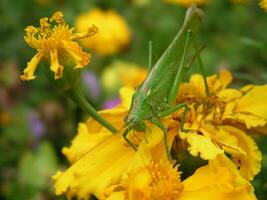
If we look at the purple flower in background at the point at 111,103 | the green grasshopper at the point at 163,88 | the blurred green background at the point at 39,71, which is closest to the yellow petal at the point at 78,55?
the green grasshopper at the point at 163,88

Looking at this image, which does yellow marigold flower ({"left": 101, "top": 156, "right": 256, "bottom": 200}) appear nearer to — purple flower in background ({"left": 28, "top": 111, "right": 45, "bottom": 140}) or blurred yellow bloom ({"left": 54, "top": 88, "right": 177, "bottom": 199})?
blurred yellow bloom ({"left": 54, "top": 88, "right": 177, "bottom": 199})

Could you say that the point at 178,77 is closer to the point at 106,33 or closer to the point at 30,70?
the point at 30,70

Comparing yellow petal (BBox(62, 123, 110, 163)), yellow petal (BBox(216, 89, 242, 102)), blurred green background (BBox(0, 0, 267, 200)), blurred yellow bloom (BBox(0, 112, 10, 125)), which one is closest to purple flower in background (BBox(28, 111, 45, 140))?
blurred green background (BBox(0, 0, 267, 200))

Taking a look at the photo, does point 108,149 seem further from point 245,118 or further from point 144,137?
point 245,118

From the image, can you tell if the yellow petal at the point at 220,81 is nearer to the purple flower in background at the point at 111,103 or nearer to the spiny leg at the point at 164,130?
the spiny leg at the point at 164,130

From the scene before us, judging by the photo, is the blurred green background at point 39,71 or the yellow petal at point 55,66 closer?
the yellow petal at point 55,66

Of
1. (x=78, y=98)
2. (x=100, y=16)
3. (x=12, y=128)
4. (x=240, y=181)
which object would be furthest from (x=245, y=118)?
(x=100, y=16)

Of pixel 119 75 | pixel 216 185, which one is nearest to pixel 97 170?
pixel 216 185

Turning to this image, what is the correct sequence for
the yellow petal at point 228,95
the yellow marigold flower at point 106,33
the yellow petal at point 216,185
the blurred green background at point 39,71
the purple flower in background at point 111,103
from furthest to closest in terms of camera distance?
the yellow marigold flower at point 106,33
the purple flower in background at point 111,103
the blurred green background at point 39,71
the yellow petal at point 228,95
the yellow petal at point 216,185
